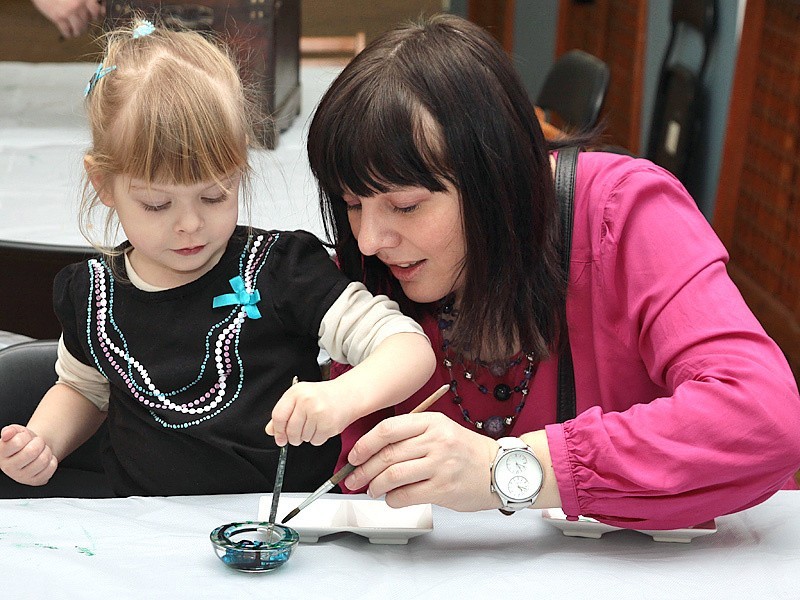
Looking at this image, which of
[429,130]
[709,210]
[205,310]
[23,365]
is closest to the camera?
[429,130]

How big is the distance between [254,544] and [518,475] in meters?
0.28

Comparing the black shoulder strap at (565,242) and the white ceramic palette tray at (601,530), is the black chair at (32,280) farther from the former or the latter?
the white ceramic palette tray at (601,530)

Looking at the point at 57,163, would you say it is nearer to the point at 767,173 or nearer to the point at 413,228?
the point at 413,228

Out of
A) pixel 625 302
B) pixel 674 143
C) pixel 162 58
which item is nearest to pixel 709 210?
pixel 674 143

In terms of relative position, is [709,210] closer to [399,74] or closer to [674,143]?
[674,143]

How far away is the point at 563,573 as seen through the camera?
103 centimetres

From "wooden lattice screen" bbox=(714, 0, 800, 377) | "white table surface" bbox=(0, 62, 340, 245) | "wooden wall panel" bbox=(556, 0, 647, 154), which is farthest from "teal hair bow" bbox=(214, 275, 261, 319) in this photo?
"wooden wall panel" bbox=(556, 0, 647, 154)

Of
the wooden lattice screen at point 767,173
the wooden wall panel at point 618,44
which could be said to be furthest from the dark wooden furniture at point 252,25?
the wooden wall panel at point 618,44

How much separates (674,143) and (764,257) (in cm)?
65

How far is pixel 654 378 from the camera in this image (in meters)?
1.29

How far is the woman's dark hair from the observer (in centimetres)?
120

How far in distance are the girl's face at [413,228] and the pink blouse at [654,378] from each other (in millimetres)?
173

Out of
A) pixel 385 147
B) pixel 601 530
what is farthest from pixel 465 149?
pixel 601 530

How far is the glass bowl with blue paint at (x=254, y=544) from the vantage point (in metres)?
1.00
